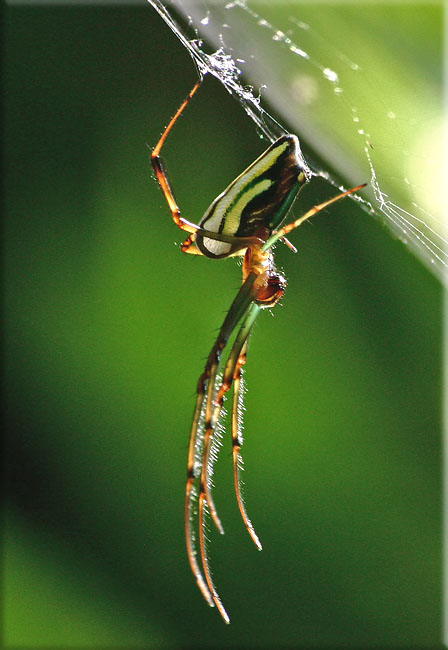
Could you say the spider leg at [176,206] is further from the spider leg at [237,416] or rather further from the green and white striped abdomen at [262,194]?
the spider leg at [237,416]

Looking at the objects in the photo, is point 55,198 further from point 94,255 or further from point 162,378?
point 162,378

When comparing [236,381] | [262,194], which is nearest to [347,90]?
[262,194]

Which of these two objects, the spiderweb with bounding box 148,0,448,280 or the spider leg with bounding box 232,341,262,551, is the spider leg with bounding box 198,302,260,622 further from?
the spiderweb with bounding box 148,0,448,280

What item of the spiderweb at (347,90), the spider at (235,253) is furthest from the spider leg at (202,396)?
the spiderweb at (347,90)

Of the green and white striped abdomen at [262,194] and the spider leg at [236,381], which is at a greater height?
the green and white striped abdomen at [262,194]

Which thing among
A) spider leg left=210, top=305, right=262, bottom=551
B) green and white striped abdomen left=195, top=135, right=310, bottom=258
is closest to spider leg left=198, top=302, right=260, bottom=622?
spider leg left=210, top=305, right=262, bottom=551

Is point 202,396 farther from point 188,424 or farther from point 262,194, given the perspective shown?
point 188,424
